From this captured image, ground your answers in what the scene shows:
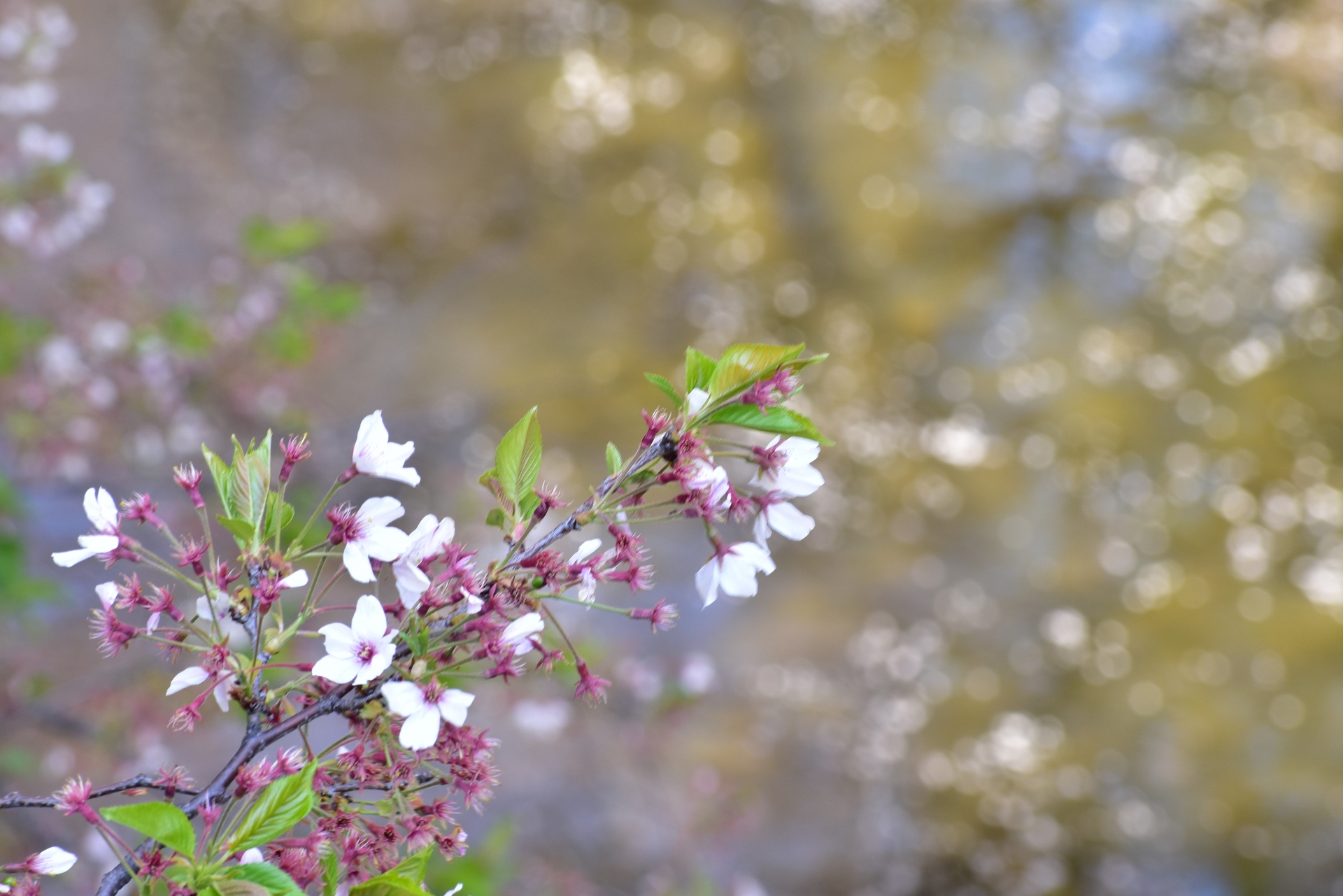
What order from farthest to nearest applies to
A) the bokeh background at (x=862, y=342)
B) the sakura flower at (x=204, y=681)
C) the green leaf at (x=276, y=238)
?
the bokeh background at (x=862, y=342), the green leaf at (x=276, y=238), the sakura flower at (x=204, y=681)

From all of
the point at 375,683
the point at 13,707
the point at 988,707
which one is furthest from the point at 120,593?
the point at 988,707

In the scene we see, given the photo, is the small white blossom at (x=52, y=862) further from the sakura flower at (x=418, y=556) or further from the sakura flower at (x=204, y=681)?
the sakura flower at (x=418, y=556)

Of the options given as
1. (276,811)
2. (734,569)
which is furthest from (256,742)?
(734,569)

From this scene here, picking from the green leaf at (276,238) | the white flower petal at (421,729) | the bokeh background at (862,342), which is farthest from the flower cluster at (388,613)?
the bokeh background at (862,342)

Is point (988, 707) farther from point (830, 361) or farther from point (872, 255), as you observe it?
point (872, 255)

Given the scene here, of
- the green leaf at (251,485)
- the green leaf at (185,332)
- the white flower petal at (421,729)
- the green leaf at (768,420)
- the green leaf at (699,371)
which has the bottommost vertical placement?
the white flower petal at (421,729)

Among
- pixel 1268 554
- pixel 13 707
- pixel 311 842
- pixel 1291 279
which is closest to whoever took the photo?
pixel 311 842
